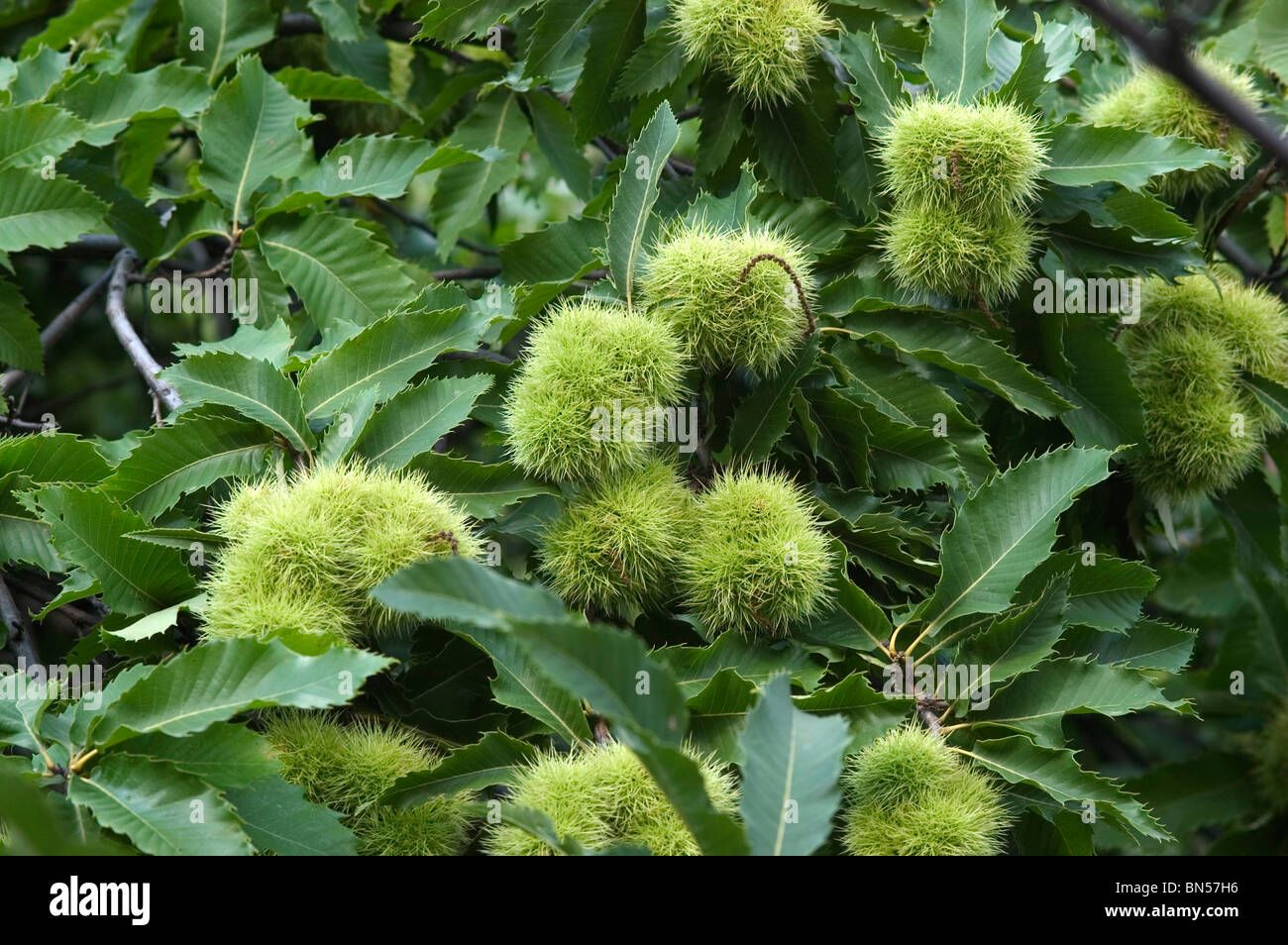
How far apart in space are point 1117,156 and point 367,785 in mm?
1808

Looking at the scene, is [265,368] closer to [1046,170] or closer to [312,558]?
[312,558]

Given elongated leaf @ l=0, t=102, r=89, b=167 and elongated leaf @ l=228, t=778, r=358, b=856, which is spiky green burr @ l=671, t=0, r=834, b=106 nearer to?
elongated leaf @ l=0, t=102, r=89, b=167

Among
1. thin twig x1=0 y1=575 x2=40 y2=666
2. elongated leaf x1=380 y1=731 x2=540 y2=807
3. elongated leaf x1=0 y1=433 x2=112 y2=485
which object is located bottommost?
elongated leaf x1=380 y1=731 x2=540 y2=807

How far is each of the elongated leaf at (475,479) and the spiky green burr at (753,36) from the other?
949 millimetres

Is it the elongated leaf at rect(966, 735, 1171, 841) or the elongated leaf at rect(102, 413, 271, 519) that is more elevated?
the elongated leaf at rect(102, 413, 271, 519)

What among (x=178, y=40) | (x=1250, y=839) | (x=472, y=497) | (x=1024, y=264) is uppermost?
(x=178, y=40)

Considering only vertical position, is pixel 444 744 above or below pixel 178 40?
below

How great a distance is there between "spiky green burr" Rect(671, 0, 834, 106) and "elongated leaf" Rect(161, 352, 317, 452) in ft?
3.40

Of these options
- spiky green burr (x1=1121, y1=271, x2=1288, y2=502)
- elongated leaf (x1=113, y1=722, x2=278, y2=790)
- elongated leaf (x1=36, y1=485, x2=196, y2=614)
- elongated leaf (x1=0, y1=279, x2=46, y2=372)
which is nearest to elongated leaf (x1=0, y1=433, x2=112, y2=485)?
elongated leaf (x1=36, y1=485, x2=196, y2=614)

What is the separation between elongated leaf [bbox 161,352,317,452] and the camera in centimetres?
189

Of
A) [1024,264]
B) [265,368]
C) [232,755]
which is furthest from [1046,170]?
[232,755]

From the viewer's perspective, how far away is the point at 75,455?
6.85ft
